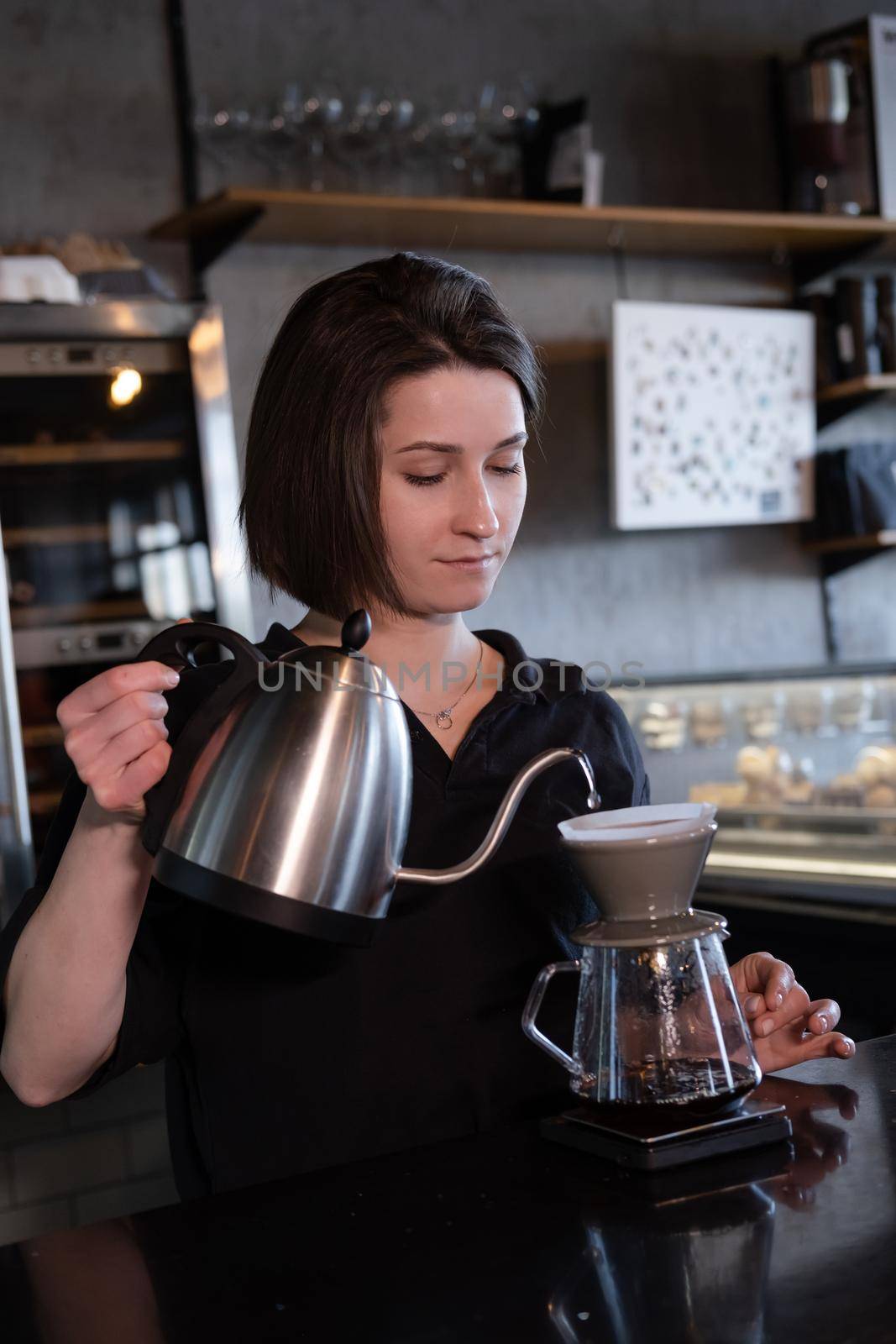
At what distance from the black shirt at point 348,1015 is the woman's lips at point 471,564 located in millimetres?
199

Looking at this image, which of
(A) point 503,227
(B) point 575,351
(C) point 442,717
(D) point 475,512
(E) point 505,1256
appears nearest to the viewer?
(E) point 505,1256

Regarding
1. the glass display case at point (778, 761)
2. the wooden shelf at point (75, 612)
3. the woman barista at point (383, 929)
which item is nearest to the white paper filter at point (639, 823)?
the woman barista at point (383, 929)

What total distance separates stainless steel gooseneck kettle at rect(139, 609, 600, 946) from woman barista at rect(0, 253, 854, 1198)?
22cm

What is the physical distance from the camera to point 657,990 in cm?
104

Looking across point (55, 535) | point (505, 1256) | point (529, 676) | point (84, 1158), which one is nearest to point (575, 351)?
point (55, 535)

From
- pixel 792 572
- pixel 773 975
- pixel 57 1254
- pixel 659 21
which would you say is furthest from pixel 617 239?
pixel 57 1254

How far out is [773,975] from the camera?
1.18 meters

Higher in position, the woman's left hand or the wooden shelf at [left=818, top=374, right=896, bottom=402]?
the wooden shelf at [left=818, top=374, right=896, bottom=402]

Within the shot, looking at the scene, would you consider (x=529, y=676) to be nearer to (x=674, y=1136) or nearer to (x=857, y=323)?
(x=674, y=1136)

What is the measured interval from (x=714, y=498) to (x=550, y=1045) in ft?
10.5

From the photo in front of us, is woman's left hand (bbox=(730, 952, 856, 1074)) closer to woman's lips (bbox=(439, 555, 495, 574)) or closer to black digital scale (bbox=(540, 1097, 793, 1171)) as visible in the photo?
black digital scale (bbox=(540, 1097, 793, 1171))

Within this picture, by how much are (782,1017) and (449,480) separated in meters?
0.53

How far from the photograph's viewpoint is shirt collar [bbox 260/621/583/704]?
140cm

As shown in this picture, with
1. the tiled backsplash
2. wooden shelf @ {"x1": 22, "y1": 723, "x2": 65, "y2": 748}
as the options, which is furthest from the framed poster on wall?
the tiled backsplash
